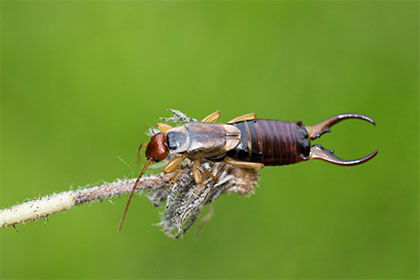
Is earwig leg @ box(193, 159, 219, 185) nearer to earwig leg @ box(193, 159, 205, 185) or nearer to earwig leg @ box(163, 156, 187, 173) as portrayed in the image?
earwig leg @ box(193, 159, 205, 185)

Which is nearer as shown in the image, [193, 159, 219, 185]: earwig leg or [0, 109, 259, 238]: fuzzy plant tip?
[0, 109, 259, 238]: fuzzy plant tip

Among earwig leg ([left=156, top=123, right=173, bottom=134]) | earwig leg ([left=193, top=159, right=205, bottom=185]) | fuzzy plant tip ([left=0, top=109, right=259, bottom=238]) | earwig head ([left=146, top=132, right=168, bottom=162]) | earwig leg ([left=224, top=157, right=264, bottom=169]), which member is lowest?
fuzzy plant tip ([left=0, top=109, right=259, bottom=238])

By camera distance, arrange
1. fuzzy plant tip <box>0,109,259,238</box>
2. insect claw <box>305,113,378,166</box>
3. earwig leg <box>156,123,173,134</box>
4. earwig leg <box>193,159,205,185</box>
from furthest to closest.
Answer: earwig leg <box>156,123,173,134</box> < insect claw <box>305,113,378,166</box> < earwig leg <box>193,159,205,185</box> < fuzzy plant tip <box>0,109,259,238</box>

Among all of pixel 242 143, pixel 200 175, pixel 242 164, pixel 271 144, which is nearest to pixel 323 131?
pixel 271 144

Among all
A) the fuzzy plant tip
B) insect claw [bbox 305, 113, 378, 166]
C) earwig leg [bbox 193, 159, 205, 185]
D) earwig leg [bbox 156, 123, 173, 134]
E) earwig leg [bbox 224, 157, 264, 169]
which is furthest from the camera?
earwig leg [bbox 156, 123, 173, 134]

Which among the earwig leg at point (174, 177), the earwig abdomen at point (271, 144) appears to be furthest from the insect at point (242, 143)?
the earwig leg at point (174, 177)

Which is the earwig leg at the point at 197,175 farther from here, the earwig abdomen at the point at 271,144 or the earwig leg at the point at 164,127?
the earwig leg at the point at 164,127

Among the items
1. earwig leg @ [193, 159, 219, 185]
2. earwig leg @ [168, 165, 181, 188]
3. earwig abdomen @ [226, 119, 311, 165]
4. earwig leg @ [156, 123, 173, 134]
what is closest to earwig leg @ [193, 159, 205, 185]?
earwig leg @ [193, 159, 219, 185]

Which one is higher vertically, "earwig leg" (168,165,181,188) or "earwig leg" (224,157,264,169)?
"earwig leg" (224,157,264,169)

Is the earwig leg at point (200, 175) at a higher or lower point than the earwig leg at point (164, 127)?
lower
